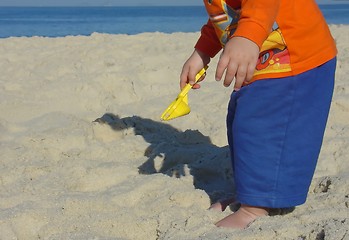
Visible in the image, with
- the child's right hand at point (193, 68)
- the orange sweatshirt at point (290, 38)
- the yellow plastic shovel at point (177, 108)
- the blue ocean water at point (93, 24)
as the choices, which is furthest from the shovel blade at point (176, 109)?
the blue ocean water at point (93, 24)

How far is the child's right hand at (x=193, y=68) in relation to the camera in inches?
83.2

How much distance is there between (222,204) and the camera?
2.07m

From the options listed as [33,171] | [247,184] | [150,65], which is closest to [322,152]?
[247,184]

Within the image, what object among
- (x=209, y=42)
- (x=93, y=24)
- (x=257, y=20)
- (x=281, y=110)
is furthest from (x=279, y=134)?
(x=93, y=24)

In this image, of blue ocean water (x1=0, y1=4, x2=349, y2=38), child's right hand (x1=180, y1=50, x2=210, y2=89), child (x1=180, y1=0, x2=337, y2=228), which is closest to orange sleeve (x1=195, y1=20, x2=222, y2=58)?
child's right hand (x1=180, y1=50, x2=210, y2=89)

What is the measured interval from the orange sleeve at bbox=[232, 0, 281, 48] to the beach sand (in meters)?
0.59

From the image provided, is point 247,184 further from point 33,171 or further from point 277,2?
point 33,171

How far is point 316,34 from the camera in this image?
1.90m

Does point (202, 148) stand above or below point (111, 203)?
below

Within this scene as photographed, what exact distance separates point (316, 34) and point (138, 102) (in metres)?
1.87

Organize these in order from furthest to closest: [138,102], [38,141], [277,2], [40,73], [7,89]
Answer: [40,73]
[7,89]
[138,102]
[38,141]
[277,2]

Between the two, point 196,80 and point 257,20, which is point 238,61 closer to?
point 257,20

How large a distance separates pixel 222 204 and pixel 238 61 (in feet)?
2.15

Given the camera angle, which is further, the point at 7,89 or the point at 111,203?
the point at 7,89
